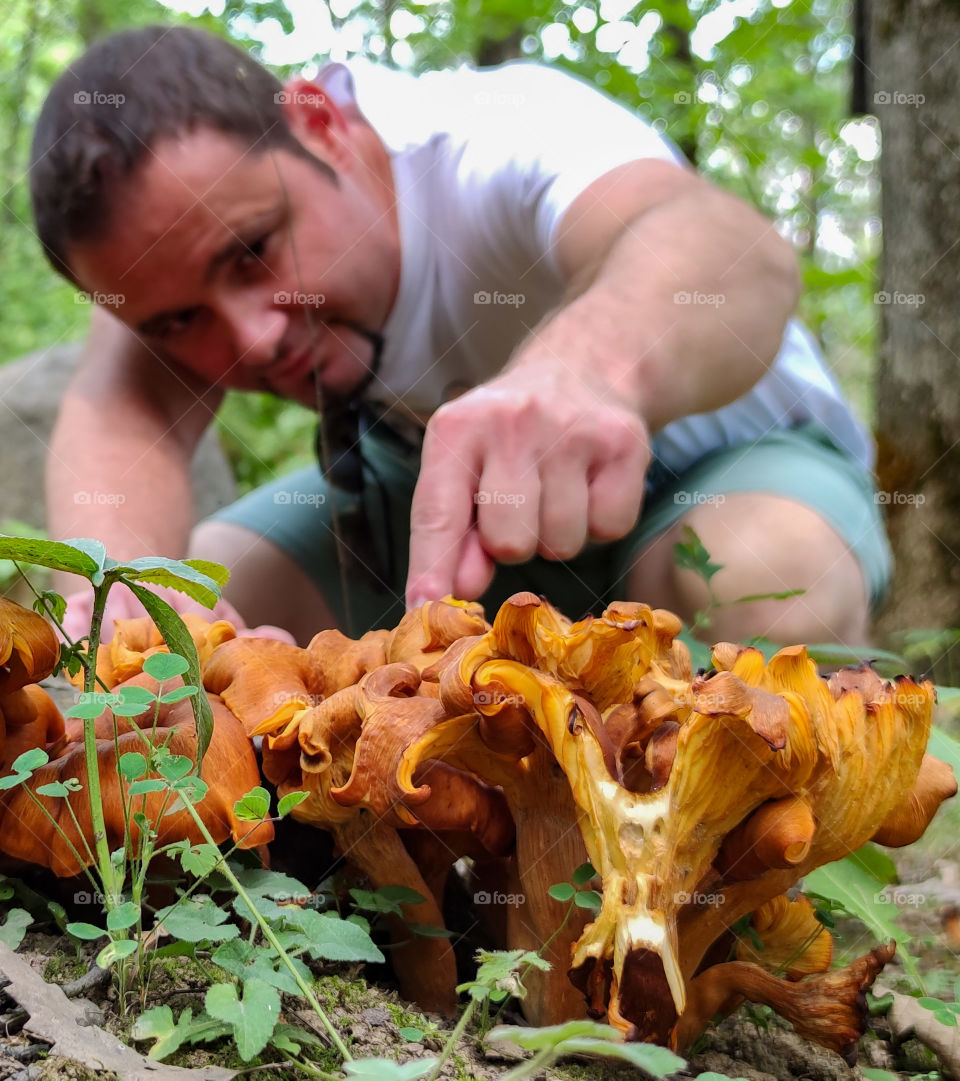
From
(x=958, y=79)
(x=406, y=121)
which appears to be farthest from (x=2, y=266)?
(x=958, y=79)

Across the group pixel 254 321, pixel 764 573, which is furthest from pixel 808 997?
pixel 254 321

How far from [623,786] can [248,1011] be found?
40 cm

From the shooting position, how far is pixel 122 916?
88cm

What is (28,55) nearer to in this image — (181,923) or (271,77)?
(271,77)

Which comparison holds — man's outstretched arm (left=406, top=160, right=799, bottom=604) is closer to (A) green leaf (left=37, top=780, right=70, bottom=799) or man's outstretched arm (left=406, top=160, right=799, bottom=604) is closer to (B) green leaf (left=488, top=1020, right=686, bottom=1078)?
(A) green leaf (left=37, top=780, right=70, bottom=799)

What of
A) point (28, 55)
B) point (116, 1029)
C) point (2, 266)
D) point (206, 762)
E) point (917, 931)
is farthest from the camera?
point (2, 266)

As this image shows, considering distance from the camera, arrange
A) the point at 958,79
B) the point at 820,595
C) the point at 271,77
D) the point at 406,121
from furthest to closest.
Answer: the point at 958,79, the point at 406,121, the point at 271,77, the point at 820,595


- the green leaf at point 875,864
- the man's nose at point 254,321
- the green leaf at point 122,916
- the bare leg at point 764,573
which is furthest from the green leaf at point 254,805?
the man's nose at point 254,321

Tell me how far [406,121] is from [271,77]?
1.76ft

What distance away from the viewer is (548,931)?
1.11 metres

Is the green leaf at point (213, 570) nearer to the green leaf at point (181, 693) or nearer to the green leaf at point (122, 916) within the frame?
the green leaf at point (181, 693)

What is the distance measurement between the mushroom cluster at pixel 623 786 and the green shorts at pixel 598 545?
1.33 metres

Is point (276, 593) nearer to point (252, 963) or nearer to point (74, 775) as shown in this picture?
point (74, 775)

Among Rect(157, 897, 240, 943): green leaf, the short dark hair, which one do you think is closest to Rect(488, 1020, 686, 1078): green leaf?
Rect(157, 897, 240, 943): green leaf
